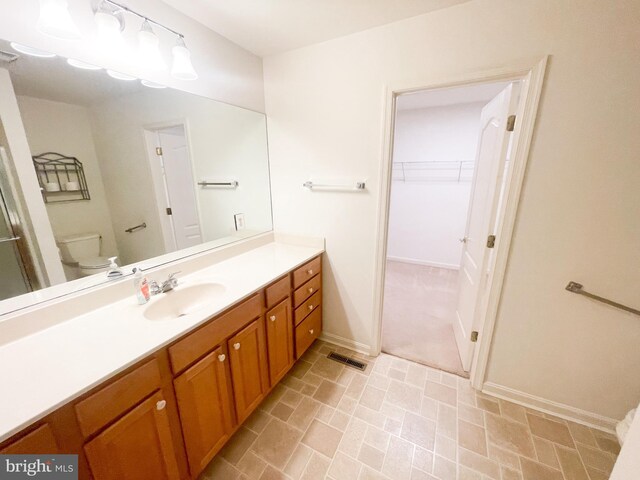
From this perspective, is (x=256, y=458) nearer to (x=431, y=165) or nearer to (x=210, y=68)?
(x=210, y=68)

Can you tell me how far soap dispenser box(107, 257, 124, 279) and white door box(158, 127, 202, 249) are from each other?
38cm

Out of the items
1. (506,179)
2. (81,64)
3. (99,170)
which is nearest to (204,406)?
(99,170)

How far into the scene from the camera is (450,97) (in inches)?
124

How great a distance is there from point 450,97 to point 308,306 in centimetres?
314

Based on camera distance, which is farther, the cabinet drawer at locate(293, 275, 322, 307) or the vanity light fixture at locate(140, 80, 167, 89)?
the cabinet drawer at locate(293, 275, 322, 307)

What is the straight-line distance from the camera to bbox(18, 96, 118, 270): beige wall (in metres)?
1.01

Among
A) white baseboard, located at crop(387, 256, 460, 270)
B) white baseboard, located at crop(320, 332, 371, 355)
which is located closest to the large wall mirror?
white baseboard, located at crop(320, 332, 371, 355)

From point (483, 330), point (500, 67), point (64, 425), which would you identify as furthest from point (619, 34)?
point (64, 425)

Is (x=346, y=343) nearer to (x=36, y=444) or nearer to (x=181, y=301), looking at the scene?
(x=181, y=301)

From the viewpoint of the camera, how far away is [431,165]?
380 centimetres

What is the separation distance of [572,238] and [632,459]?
104 centimetres

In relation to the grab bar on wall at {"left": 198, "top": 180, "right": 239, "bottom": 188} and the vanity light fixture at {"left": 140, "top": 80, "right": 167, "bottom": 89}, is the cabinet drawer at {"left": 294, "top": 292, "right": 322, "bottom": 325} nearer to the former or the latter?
the grab bar on wall at {"left": 198, "top": 180, "right": 239, "bottom": 188}

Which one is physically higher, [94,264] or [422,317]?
[94,264]

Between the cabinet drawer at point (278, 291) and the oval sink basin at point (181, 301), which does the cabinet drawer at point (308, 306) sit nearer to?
the cabinet drawer at point (278, 291)
